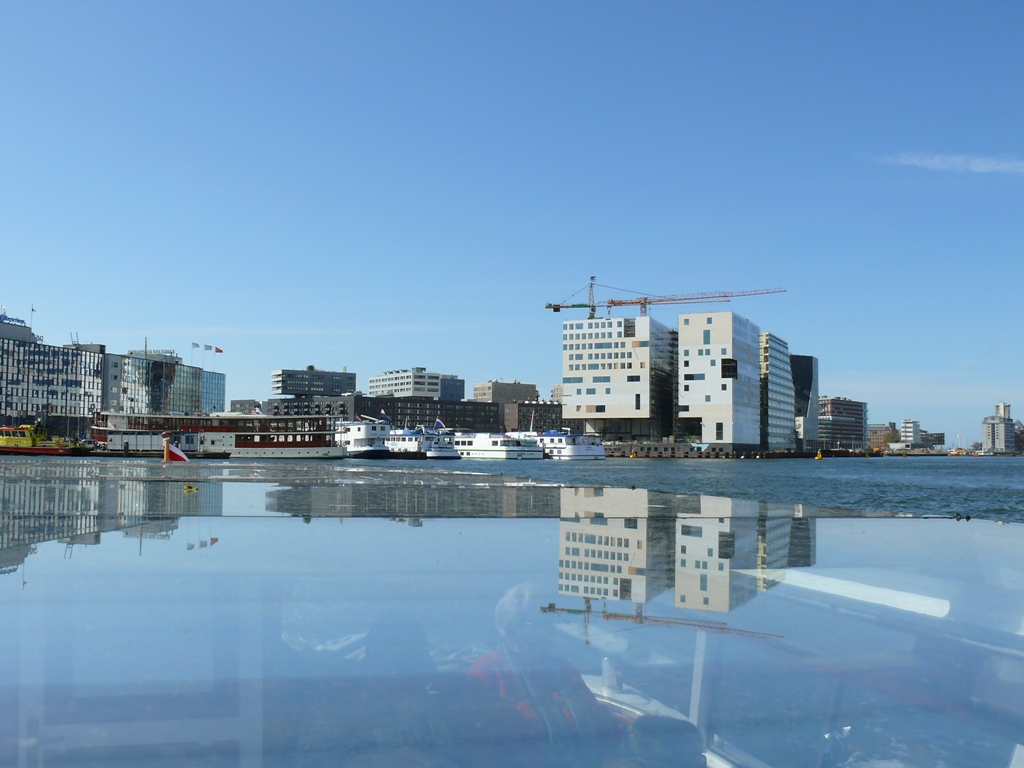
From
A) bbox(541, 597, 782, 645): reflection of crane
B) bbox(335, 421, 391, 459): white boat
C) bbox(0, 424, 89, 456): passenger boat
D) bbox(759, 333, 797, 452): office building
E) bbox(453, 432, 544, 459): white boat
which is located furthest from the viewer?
bbox(759, 333, 797, 452): office building

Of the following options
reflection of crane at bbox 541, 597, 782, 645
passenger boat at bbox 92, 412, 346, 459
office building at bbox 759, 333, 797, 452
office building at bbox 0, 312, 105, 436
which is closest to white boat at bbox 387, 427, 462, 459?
passenger boat at bbox 92, 412, 346, 459

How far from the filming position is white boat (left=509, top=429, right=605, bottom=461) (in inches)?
3780

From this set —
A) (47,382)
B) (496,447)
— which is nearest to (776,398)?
(496,447)

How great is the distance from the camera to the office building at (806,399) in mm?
157125

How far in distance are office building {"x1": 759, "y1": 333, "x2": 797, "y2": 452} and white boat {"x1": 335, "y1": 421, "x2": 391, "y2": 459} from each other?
62.1m

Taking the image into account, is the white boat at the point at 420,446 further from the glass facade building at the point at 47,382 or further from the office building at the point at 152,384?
the glass facade building at the point at 47,382

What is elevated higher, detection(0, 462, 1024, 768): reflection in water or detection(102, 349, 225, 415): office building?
detection(102, 349, 225, 415): office building

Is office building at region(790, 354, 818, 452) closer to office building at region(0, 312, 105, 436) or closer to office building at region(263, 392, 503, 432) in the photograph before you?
office building at region(263, 392, 503, 432)

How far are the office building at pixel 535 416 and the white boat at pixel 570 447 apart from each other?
264ft

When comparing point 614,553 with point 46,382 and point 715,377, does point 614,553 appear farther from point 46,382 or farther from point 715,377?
point 46,382

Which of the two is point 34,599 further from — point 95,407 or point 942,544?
point 95,407

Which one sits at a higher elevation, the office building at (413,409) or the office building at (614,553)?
the office building at (413,409)

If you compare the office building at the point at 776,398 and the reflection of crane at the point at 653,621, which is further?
the office building at the point at 776,398

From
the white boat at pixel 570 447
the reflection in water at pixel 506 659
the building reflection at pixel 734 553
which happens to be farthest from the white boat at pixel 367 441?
the reflection in water at pixel 506 659
